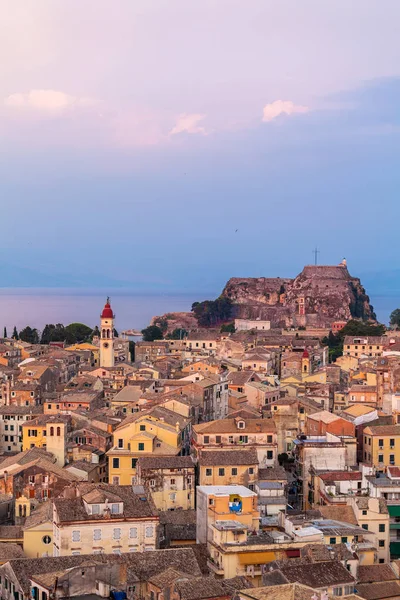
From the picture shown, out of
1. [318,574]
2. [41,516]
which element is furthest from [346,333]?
[318,574]

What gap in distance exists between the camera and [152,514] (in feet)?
81.8

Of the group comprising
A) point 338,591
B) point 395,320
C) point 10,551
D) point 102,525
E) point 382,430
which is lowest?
point 338,591

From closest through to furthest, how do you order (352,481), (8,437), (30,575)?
A: (30,575) < (352,481) < (8,437)

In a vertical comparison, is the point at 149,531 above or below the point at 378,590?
above

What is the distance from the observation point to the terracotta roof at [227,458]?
99.0 ft

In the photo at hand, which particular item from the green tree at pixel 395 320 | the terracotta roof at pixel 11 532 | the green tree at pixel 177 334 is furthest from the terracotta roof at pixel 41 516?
the green tree at pixel 395 320

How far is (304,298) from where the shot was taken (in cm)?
10381

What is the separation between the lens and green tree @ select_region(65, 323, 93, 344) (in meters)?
80.5

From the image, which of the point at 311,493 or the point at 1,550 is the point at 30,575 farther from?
the point at 311,493

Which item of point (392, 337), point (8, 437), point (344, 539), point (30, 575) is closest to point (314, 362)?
point (392, 337)

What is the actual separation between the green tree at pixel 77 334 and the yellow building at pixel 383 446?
47.5 meters

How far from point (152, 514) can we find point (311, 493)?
7800mm

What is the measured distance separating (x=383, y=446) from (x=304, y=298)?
69.4 meters

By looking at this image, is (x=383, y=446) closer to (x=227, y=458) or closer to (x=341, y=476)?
(x=341, y=476)
